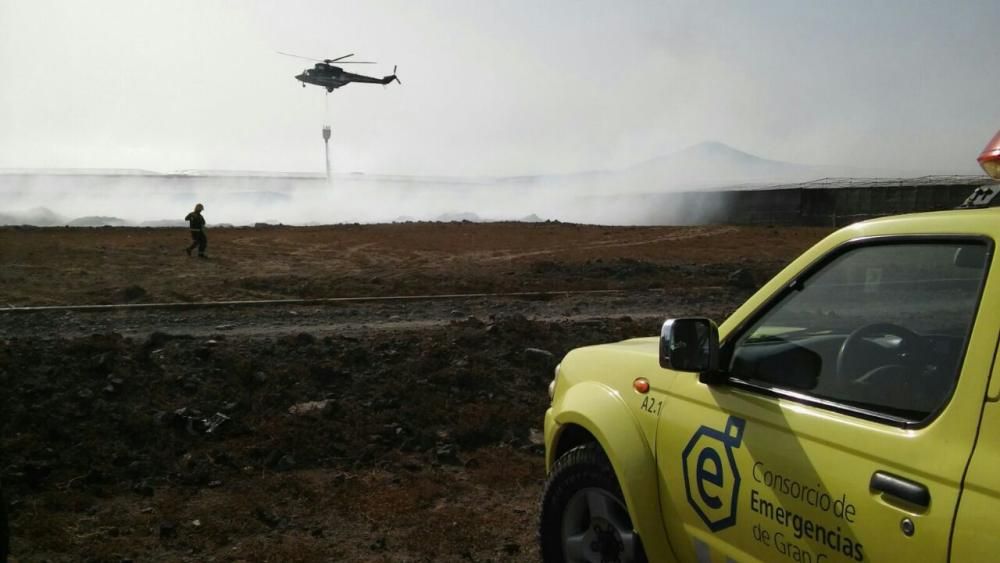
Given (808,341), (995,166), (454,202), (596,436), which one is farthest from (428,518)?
(454,202)

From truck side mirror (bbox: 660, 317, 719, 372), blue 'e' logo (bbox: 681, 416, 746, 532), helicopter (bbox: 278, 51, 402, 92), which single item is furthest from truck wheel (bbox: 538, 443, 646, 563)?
helicopter (bbox: 278, 51, 402, 92)

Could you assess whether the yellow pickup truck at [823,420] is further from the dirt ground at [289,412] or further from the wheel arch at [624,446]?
the dirt ground at [289,412]

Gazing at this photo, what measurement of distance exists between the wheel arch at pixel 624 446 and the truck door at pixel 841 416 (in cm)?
7

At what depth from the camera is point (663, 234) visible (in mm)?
32156

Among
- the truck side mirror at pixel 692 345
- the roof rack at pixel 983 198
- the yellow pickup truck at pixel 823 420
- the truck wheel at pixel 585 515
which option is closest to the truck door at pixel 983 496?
the yellow pickup truck at pixel 823 420

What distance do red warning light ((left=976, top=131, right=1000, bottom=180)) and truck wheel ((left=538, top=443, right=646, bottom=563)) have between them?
1900 mm

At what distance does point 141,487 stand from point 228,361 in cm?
327

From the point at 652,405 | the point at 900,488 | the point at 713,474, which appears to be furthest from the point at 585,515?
the point at 900,488

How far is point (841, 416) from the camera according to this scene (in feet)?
7.73

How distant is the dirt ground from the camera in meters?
5.06

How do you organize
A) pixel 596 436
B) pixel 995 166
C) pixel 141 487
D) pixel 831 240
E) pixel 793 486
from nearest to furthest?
pixel 793 486, pixel 831 240, pixel 995 166, pixel 596 436, pixel 141 487

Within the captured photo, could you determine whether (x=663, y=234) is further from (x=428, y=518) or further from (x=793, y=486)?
(x=793, y=486)

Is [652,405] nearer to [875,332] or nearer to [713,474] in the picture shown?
[713,474]

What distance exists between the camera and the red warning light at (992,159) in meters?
2.79
